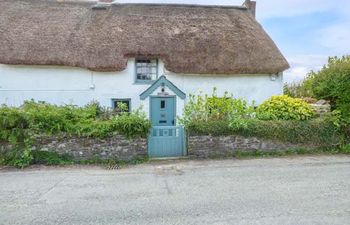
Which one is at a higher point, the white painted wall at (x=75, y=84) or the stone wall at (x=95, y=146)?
the white painted wall at (x=75, y=84)

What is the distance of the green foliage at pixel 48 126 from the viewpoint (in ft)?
31.9

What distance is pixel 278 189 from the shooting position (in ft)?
23.4

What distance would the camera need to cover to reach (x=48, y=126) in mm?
10031

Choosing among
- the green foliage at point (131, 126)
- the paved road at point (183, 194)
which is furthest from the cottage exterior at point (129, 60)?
the paved road at point (183, 194)

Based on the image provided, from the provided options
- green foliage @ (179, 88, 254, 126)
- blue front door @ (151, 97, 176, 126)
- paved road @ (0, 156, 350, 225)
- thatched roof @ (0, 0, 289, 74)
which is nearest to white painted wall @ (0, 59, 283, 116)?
thatched roof @ (0, 0, 289, 74)

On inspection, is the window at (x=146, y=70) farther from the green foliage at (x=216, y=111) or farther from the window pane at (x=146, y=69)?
the green foliage at (x=216, y=111)

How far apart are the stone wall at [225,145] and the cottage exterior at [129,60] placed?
380 cm

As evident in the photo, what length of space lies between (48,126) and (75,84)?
6.02 meters

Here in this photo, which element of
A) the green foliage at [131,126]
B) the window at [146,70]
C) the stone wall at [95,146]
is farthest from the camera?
the window at [146,70]

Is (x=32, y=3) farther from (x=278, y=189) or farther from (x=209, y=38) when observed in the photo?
(x=278, y=189)

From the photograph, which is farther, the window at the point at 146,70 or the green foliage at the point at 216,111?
the window at the point at 146,70

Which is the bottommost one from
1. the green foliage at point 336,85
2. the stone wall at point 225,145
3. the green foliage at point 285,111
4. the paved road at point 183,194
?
the paved road at point 183,194

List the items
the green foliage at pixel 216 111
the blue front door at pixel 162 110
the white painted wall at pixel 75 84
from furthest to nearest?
the white painted wall at pixel 75 84, the blue front door at pixel 162 110, the green foliage at pixel 216 111

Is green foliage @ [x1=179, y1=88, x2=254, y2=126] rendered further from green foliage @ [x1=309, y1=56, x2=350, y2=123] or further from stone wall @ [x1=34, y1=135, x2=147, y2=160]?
green foliage @ [x1=309, y1=56, x2=350, y2=123]
